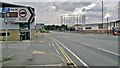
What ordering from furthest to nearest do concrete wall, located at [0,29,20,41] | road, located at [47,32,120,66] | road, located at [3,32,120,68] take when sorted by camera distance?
1. concrete wall, located at [0,29,20,41]
2. road, located at [47,32,120,66]
3. road, located at [3,32,120,68]

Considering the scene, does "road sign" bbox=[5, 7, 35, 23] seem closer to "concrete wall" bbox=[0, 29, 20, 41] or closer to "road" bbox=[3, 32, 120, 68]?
"road" bbox=[3, 32, 120, 68]

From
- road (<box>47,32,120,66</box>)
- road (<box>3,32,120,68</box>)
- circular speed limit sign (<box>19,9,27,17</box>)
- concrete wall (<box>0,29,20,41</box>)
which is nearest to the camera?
circular speed limit sign (<box>19,9,27,17</box>)

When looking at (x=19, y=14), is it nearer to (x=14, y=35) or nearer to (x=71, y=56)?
(x=71, y=56)

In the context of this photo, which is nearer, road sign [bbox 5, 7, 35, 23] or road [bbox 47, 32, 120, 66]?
road sign [bbox 5, 7, 35, 23]

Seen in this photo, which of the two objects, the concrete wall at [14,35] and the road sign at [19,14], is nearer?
the road sign at [19,14]

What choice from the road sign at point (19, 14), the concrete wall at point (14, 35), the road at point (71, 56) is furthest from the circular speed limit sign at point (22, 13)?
the concrete wall at point (14, 35)

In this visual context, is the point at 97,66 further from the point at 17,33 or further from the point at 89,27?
the point at 89,27

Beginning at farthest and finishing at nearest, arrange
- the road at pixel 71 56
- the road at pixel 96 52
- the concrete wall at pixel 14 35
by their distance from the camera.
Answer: the concrete wall at pixel 14 35 < the road at pixel 96 52 < the road at pixel 71 56

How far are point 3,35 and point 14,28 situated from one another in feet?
8.28

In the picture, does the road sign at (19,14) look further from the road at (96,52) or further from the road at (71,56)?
the road at (96,52)

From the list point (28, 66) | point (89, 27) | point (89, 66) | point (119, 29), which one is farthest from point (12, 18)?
point (89, 27)

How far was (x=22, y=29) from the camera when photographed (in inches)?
2190

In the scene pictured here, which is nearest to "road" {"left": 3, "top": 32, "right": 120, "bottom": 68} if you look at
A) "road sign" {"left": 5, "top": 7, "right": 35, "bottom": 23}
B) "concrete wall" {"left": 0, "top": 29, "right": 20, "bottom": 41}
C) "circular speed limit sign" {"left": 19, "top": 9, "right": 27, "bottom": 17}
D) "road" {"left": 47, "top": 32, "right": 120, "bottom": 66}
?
"road" {"left": 47, "top": 32, "right": 120, "bottom": 66}

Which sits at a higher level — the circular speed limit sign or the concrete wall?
the circular speed limit sign
